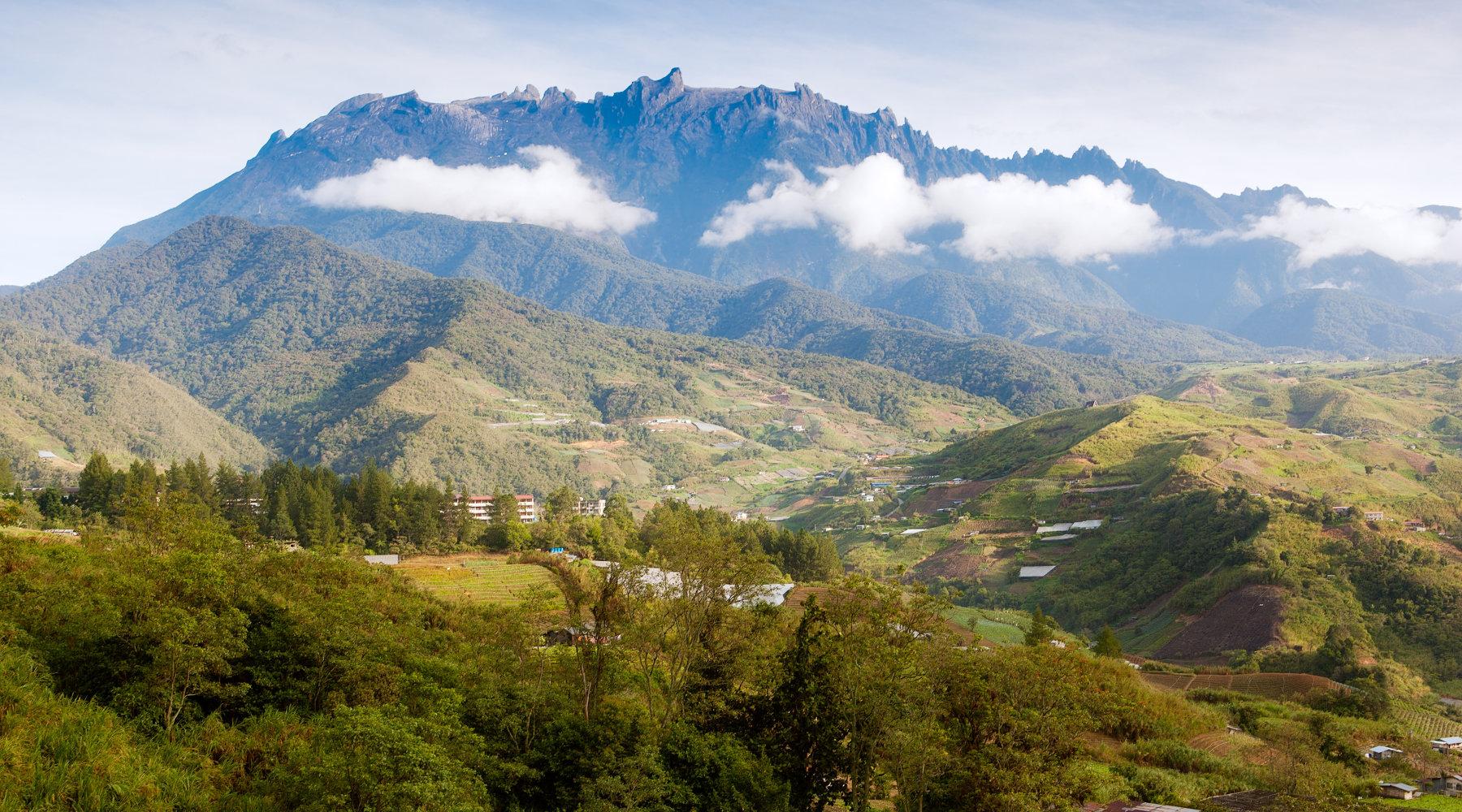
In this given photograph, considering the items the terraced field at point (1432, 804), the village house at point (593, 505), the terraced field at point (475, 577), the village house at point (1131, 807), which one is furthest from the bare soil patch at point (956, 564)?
the village house at point (1131, 807)

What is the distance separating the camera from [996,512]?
11756cm

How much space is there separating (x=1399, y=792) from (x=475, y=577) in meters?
54.5

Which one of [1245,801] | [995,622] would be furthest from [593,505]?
[1245,801]

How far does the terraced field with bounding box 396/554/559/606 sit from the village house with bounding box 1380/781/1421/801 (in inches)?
1593

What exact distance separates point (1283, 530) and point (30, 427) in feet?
646

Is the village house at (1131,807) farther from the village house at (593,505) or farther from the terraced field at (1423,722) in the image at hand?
the village house at (593,505)

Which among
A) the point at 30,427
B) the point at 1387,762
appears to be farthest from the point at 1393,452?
the point at 30,427

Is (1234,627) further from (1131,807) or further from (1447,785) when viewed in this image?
(1131,807)

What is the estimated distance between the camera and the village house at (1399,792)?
33219 mm

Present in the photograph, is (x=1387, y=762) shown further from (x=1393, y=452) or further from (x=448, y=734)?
(x=1393, y=452)

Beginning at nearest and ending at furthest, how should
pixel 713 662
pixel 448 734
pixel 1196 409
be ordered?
pixel 448 734, pixel 713 662, pixel 1196 409

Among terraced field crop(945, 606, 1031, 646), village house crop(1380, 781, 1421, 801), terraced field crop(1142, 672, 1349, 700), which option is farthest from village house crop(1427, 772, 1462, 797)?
terraced field crop(945, 606, 1031, 646)

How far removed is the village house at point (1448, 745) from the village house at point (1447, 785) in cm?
523

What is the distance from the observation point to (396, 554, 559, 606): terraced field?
189 ft
